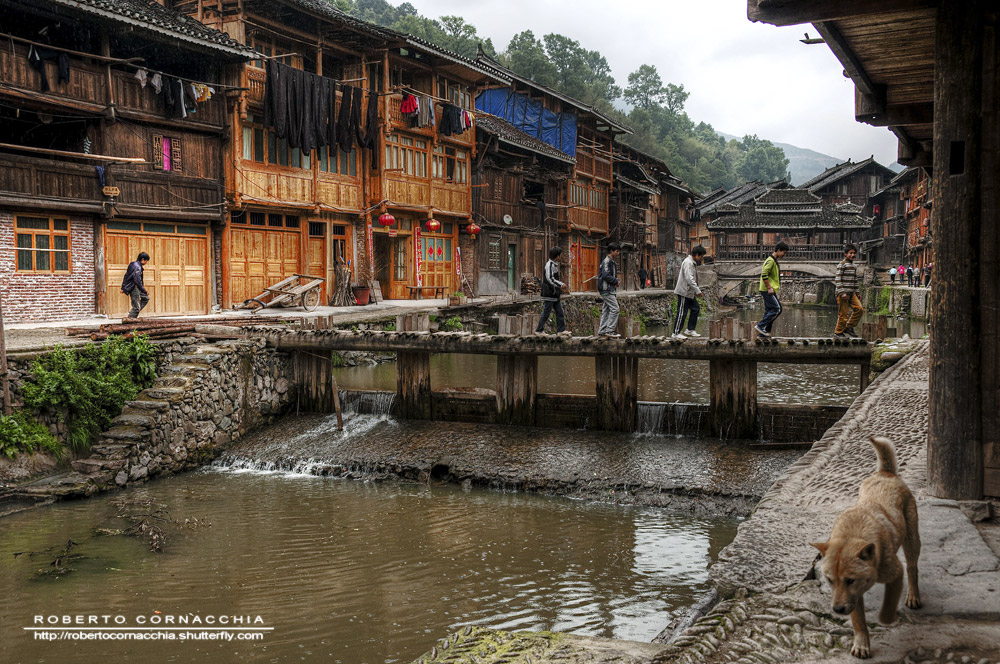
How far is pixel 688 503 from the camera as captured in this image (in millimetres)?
9828

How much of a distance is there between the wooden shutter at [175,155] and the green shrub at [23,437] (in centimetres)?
1012

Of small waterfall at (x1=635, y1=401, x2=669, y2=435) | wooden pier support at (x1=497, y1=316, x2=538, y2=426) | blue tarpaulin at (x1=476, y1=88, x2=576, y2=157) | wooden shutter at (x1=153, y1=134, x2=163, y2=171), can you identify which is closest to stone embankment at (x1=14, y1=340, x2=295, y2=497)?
wooden pier support at (x1=497, y1=316, x2=538, y2=426)

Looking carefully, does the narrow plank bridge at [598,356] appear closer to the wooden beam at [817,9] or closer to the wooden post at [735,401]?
the wooden post at [735,401]

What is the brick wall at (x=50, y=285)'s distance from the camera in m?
16.3

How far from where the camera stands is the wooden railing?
5222 centimetres

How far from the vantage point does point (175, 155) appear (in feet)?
63.7

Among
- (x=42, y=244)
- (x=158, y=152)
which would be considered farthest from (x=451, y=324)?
(x=42, y=244)

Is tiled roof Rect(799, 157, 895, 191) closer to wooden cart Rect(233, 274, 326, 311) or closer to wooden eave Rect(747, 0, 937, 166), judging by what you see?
wooden cart Rect(233, 274, 326, 311)

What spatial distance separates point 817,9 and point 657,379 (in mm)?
14627

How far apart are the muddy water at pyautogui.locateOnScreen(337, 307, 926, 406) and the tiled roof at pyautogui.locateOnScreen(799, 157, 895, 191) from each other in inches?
1655

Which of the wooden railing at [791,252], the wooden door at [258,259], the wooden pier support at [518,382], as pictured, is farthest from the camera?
the wooden railing at [791,252]

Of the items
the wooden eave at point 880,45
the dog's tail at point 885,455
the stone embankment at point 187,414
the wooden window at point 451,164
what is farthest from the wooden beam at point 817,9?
the wooden window at point 451,164

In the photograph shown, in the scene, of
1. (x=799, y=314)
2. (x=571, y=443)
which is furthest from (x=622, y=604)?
(x=799, y=314)

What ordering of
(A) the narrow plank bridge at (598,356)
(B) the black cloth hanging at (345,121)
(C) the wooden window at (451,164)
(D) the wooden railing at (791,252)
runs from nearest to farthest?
(A) the narrow plank bridge at (598,356) < (B) the black cloth hanging at (345,121) < (C) the wooden window at (451,164) < (D) the wooden railing at (791,252)
